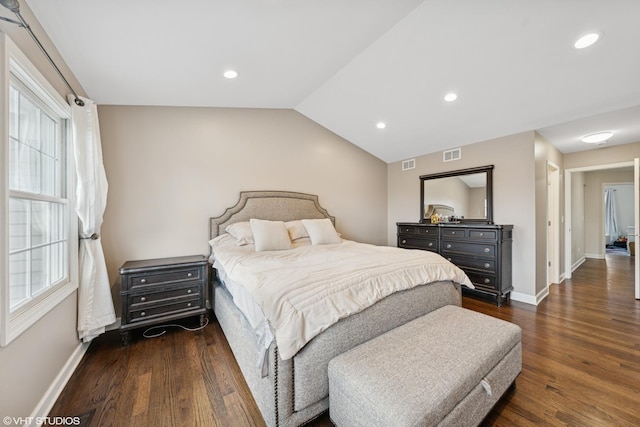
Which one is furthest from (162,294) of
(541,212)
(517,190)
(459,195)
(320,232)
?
(541,212)

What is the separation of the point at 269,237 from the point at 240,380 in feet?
4.61

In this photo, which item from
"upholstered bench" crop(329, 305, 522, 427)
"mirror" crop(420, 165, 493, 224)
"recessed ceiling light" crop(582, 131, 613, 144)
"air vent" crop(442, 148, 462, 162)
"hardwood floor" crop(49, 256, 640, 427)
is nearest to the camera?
"upholstered bench" crop(329, 305, 522, 427)

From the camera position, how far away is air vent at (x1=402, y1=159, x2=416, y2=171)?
453 cm

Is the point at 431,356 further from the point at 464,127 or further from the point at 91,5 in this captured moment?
the point at 464,127

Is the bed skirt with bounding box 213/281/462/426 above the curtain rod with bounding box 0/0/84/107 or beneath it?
beneath

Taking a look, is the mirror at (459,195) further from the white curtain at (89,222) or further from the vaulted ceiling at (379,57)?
the white curtain at (89,222)

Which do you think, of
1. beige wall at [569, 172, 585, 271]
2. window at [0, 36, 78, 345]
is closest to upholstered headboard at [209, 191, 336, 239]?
window at [0, 36, 78, 345]

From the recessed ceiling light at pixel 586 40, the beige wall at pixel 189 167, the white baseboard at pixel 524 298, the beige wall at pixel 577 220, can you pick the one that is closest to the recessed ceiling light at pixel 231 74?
the beige wall at pixel 189 167

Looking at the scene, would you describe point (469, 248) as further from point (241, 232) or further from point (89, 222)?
point (89, 222)

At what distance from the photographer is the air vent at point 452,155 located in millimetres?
3865

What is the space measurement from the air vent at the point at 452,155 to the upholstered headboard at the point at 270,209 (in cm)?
211

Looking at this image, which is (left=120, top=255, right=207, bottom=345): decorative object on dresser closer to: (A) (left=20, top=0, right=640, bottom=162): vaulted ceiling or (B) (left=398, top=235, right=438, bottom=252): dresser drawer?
(A) (left=20, top=0, right=640, bottom=162): vaulted ceiling

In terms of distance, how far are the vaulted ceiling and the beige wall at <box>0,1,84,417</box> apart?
0.20 m

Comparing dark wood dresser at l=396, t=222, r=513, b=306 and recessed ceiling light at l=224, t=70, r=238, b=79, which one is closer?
recessed ceiling light at l=224, t=70, r=238, b=79
